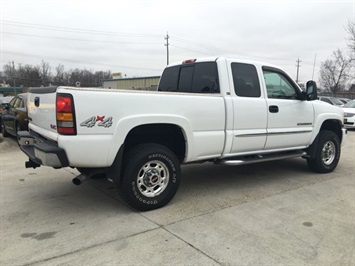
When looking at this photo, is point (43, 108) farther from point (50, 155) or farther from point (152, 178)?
point (152, 178)

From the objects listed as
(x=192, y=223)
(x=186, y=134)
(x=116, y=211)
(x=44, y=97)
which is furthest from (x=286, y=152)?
(x=44, y=97)

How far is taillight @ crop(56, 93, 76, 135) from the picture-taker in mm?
3658

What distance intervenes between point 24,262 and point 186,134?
237 cm

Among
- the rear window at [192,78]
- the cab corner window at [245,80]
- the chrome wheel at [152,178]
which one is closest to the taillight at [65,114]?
the chrome wheel at [152,178]

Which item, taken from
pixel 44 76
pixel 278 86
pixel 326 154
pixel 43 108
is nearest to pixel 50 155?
pixel 43 108

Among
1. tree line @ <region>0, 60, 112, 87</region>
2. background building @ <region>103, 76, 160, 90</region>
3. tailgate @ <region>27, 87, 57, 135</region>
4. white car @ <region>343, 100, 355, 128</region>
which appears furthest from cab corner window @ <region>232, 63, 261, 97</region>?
tree line @ <region>0, 60, 112, 87</region>

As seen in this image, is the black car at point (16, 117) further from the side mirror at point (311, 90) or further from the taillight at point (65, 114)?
the side mirror at point (311, 90)

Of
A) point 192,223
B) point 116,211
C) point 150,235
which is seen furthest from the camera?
point 116,211

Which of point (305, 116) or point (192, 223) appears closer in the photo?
point (192, 223)

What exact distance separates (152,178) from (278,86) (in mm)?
2845

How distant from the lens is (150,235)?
12.0 ft

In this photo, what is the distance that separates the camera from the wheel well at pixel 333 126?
266 inches

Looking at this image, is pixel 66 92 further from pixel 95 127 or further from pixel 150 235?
pixel 150 235

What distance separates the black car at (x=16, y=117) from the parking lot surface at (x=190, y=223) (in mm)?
3768
